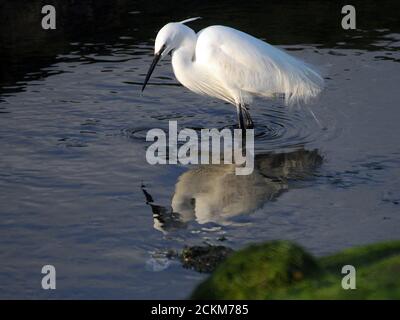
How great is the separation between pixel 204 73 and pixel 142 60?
230cm

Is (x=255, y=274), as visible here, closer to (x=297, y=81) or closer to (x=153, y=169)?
(x=153, y=169)

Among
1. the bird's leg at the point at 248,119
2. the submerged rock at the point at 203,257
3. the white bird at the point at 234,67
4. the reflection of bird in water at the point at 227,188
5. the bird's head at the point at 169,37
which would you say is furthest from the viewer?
the bird's leg at the point at 248,119

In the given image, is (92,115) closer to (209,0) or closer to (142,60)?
(142,60)

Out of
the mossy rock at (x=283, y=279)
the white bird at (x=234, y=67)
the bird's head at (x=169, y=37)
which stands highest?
the bird's head at (x=169, y=37)

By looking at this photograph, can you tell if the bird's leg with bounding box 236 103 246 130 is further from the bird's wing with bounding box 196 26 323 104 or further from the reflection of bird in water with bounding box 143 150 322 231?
the reflection of bird in water with bounding box 143 150 322 231

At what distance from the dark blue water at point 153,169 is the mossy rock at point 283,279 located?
136 cm

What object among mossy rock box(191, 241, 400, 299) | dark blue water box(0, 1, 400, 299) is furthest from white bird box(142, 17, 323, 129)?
mossy rock box(191, 241, 400, 299)

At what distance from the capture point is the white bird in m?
8.59

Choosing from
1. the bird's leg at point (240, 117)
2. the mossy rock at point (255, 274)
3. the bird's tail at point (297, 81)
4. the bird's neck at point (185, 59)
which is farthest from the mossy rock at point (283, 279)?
the bird's neck at point (185, 59)

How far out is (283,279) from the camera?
3871 millimetres

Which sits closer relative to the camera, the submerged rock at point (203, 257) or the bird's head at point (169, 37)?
the submerged rock at point (203, 257)

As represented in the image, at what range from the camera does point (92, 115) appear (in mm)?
9031

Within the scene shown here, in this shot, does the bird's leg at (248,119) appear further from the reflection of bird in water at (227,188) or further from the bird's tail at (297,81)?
the reflection of bird in water at (227,188)

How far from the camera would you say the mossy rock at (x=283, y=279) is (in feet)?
12.4
